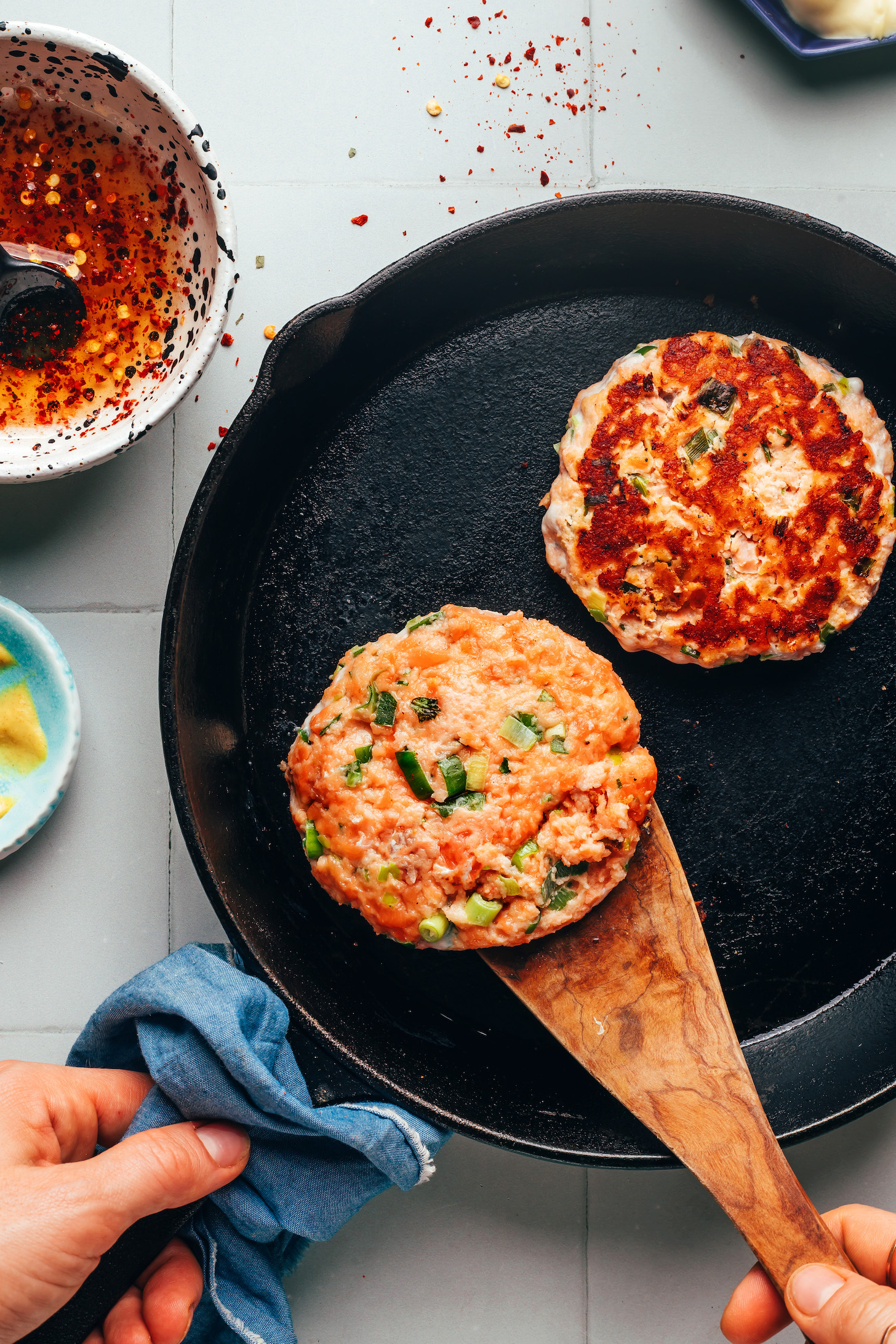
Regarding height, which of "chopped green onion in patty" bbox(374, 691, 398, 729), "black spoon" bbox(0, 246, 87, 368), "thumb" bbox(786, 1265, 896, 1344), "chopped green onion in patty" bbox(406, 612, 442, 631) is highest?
"black spoon" bbox(0, 246, 87, 368)

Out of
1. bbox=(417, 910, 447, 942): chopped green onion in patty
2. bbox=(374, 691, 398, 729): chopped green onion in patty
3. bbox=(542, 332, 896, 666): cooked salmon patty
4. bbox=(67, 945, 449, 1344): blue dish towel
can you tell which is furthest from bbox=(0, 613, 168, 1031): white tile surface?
bbox=(542, 332, 896, 666): cooked salmon patty

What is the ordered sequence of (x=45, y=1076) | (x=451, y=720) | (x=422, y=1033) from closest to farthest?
(x=451, y=720), (x=45, y=1076), (x=422, y=1033)

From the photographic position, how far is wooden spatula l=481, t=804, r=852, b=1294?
2.10 m

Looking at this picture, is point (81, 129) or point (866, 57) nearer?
point (81, 129)

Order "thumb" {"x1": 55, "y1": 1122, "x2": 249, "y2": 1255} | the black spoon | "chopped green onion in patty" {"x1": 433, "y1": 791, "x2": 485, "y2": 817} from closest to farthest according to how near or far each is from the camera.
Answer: "thumb" {"x1": 55, "y1": 1122, "x2": 249, "y2": 1255}
"chopped green onion in patty" {"x1": 433, "y1": 791, "x2": 485, "y2": 817}
the black spoon

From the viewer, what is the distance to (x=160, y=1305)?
90.5 inches

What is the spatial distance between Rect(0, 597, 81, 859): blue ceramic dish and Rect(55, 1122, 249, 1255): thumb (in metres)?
0.84

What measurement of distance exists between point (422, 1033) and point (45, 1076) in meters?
0.92

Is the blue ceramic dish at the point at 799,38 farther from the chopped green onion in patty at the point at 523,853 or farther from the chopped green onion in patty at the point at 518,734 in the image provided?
the chopped green onion in patty at the point at 523,853

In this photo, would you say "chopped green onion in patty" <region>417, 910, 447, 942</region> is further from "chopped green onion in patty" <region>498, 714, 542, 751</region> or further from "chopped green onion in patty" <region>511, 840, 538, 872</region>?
"chopped green onion in patty" <region>498, 714, 542, 751</region>

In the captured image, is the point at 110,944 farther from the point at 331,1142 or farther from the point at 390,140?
the point at 390,140

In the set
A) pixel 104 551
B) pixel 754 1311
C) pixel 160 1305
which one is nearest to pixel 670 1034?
pixel 754 1311

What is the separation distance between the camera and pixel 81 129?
2412 millimetres

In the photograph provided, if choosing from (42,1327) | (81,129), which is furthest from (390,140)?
(42,1327)
